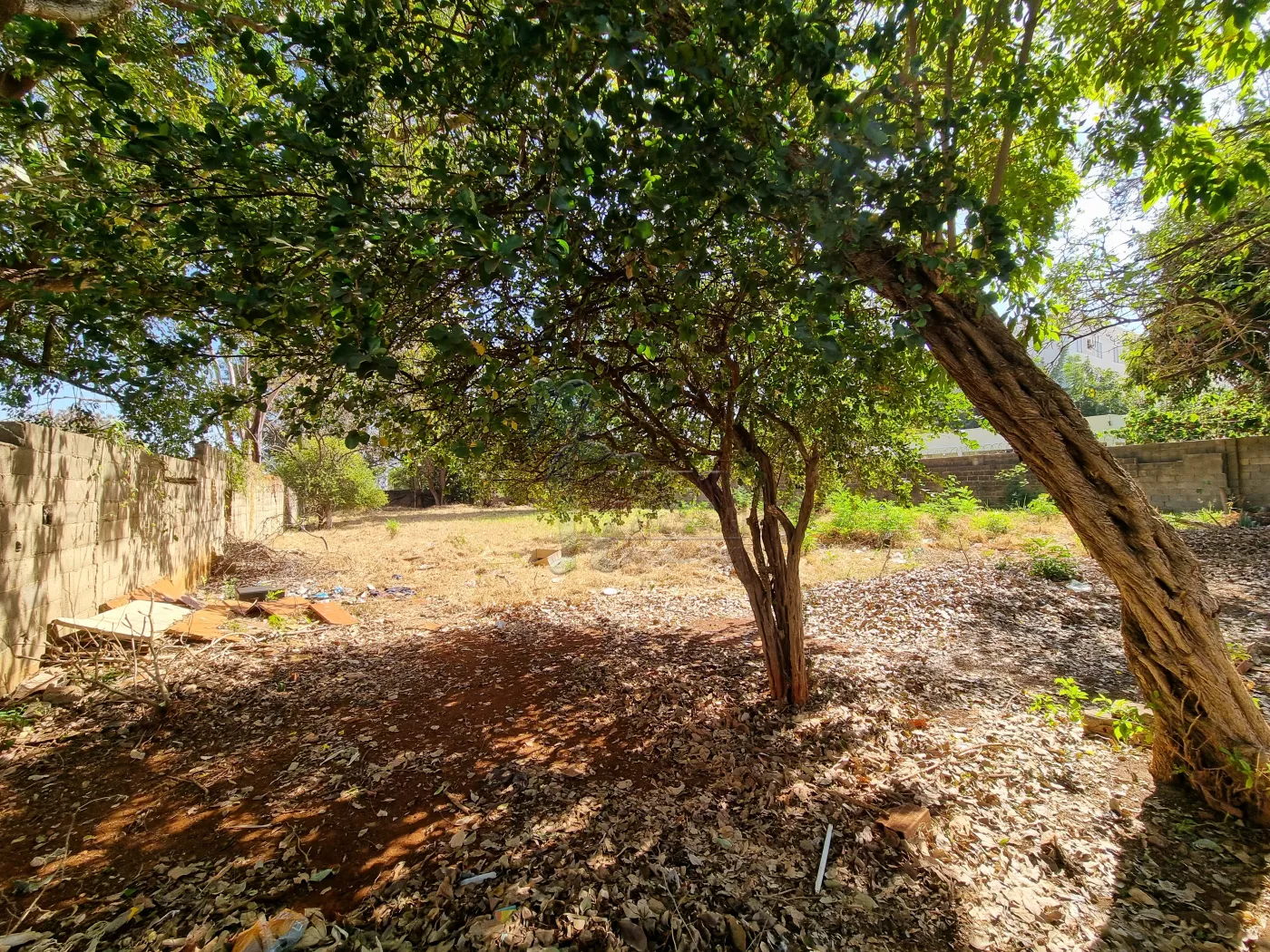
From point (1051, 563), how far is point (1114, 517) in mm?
6172

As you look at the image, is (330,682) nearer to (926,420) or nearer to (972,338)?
(972,338)

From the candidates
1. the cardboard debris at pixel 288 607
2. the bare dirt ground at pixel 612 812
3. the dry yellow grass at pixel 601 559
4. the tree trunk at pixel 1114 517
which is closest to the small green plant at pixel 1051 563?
the dry yellow grass at pixel 601 559

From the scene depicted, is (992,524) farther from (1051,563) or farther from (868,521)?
(1051,563)

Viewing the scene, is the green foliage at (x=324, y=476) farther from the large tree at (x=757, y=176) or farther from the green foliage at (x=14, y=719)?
the large tree at (x=757, y=176)

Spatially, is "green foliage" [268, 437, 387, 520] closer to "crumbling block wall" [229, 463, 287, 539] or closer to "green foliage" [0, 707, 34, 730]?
"crumbling block wall" [229, 463, 287, 539]

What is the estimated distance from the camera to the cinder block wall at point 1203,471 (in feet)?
34.8

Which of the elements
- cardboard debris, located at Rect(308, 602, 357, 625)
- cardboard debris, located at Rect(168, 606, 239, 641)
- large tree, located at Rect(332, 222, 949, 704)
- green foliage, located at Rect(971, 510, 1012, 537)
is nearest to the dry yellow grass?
green foliage, located at Rect(971, 510, 1012, 537)

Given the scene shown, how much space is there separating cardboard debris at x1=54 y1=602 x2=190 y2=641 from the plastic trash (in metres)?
3.27

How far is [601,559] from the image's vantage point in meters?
11.0

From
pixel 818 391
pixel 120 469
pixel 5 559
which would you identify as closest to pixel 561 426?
pixel 818 391

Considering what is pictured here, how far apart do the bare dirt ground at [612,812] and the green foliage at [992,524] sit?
15.3 feet

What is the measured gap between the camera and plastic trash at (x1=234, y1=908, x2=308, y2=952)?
6.75ft

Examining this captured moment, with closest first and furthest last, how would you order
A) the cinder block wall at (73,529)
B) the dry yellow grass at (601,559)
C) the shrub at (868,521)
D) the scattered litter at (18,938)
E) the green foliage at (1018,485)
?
the scattered litter at (18,938) < the cinder block wall at (73,529) < the dry yellow grass at (601,559) < the shrub at (868,521) < the green foliage at (1018,485)

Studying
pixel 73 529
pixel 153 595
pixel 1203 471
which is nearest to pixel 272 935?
pixel 73 529
